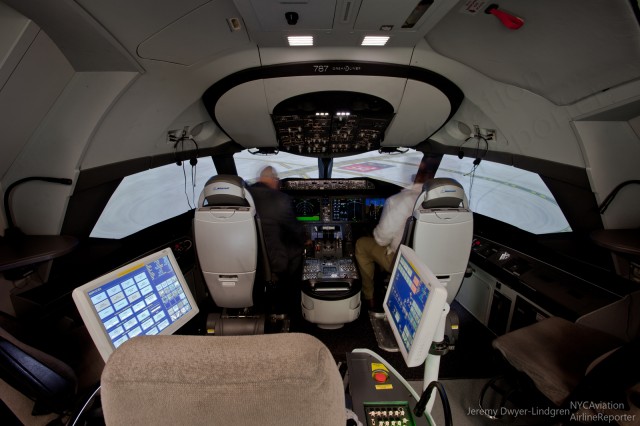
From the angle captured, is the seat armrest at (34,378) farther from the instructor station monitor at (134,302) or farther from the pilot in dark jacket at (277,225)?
the pilot in dark jacket at (277,225)

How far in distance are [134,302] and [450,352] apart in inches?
92.2

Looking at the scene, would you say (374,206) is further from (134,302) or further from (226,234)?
(134,302)

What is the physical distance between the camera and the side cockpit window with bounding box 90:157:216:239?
238 cm

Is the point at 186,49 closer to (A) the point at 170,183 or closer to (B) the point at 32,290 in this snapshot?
(B) the point at 32,290

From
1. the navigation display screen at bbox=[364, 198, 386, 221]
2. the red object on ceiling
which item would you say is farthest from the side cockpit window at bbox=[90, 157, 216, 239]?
the red object on ceiling

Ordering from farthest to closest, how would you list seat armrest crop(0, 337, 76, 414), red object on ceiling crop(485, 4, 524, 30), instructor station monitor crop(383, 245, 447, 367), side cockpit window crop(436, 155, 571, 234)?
1. side cockpit window crop(436, 155, 571, 234)
2. red object on ceiling crop(485, 4, 524, 30)
3. seat armrest crop(0, 337, 76, 414)
4. instructor station monitor crop(383, 245, 447, 367)

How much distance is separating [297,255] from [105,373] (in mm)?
2345

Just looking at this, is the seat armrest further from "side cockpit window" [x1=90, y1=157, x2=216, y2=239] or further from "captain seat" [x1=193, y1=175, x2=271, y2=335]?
"side cockpit window" [x1=90, y1=157, x2=216, y2=239]

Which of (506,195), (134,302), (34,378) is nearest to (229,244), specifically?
(134,302)

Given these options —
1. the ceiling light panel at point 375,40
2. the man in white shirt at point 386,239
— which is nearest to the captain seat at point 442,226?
the man in white shirt at point 386,239

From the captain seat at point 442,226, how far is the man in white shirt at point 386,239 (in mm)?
318

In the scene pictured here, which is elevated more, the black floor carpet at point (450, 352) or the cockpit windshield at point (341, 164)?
the cockpit windshield at point (341, 164)

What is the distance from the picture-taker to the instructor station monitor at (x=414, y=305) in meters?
0.87

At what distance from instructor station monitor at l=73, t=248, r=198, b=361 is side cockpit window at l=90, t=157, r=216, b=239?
1458mm
